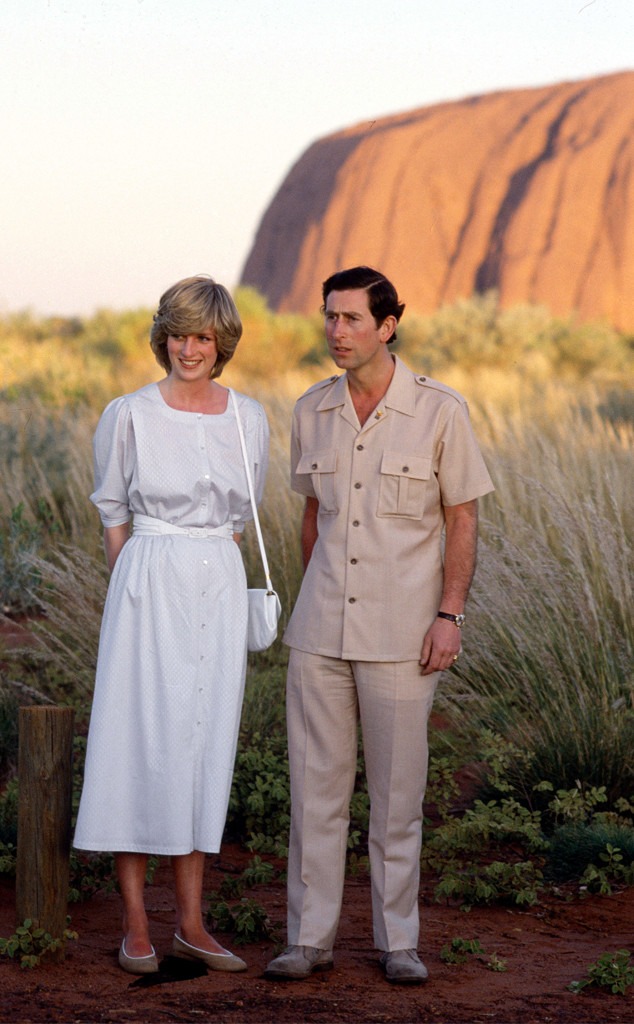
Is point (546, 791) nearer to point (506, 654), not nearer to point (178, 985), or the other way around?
point (506, 654)

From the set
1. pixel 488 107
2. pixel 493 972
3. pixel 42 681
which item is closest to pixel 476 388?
pixel 42 681

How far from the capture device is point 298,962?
3713 mm

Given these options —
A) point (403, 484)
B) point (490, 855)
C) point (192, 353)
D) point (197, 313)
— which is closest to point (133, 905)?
point (403, 484)

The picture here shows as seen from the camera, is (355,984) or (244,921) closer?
(355,984)

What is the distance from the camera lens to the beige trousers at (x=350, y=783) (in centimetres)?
374

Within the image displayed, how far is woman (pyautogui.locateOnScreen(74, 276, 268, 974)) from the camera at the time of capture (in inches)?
145

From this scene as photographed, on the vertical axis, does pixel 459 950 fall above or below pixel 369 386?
below

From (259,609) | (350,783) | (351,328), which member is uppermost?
(351,328)

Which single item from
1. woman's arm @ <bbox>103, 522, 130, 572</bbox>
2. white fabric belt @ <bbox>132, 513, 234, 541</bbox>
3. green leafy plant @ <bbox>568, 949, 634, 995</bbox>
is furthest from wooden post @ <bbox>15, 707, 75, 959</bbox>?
green leafy plant @ <bbox>568, 949, 634, 995</bbox>

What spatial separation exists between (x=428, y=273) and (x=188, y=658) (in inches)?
1350

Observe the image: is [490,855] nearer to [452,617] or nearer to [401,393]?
[452,617]

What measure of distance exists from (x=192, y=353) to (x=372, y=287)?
568 mm

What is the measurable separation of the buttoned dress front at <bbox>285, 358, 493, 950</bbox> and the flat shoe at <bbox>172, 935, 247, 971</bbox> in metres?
0.18

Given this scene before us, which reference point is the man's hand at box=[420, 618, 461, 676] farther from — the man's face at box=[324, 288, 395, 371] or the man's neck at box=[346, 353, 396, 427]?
the man's face at box=[324, 288, 395, 371]
